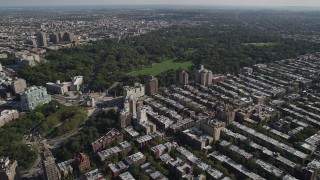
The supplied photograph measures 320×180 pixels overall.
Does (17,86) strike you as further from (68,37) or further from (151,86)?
(68,37)

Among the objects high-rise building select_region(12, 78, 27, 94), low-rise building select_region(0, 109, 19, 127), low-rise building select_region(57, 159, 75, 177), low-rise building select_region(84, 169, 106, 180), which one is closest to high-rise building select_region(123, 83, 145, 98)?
low-rise building select_region(0, 109, 19, 127)

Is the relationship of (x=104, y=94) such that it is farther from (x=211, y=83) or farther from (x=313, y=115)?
(x=313, y=115)

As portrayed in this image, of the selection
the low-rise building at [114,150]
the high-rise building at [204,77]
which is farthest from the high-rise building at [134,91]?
the low-rise building at [114,150]

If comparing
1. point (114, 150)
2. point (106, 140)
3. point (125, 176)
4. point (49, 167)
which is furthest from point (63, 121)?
point (125, 176)

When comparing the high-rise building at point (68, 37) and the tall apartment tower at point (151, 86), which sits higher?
the high-rise building at point (68, 37)

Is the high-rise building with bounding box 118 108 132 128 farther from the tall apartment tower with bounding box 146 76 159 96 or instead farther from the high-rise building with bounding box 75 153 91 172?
the tall apartment tower with bounding box 146 76 159 96

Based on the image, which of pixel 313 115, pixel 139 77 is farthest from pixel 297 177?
pixel 139 77

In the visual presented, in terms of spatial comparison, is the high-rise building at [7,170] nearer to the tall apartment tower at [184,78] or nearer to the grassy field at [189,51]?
the tall apartment tower at [184,78]
